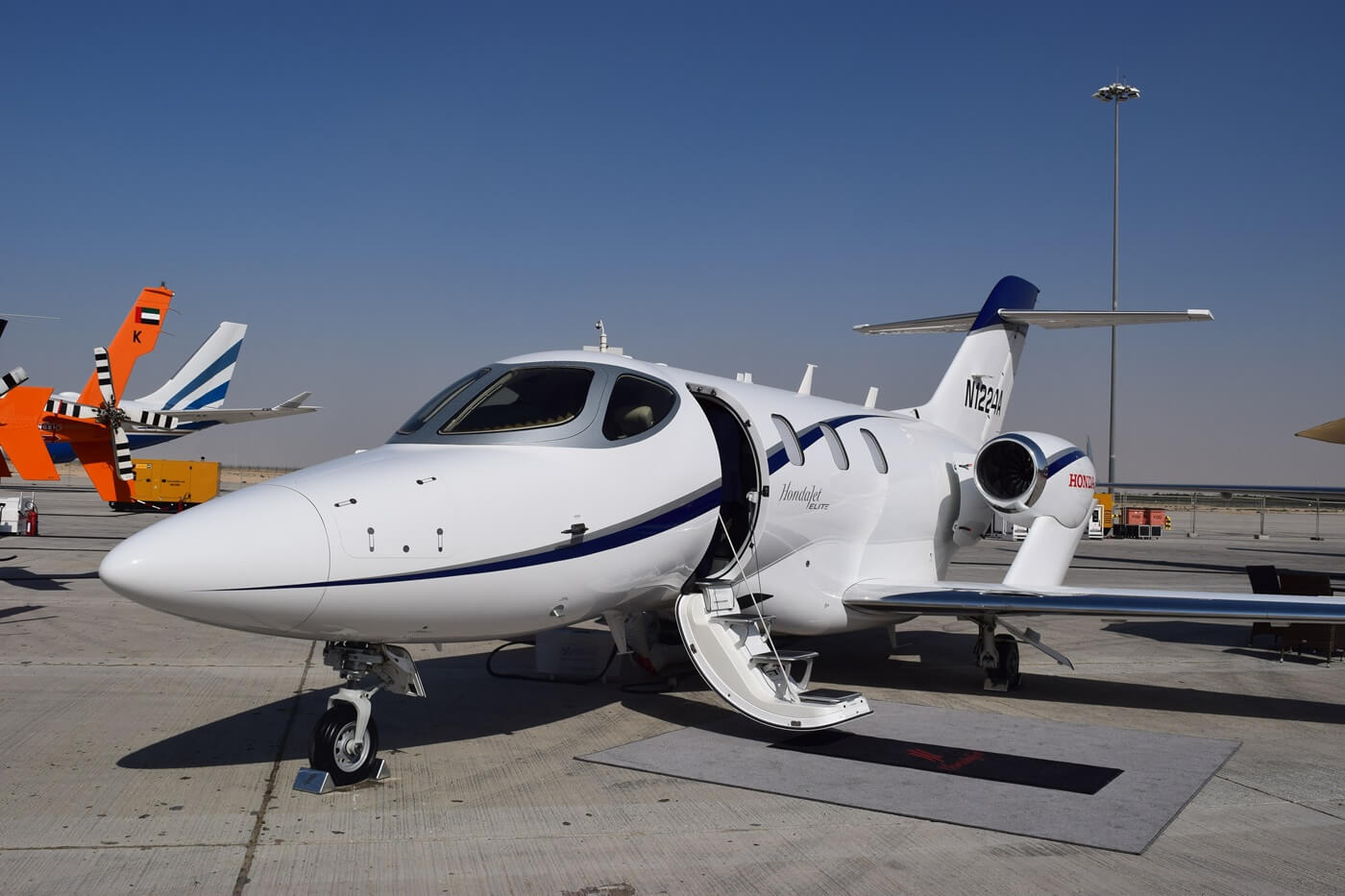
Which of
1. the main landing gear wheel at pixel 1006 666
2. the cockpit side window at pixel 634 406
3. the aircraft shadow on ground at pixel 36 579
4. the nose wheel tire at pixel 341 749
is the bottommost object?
the aircraft shadow on ground at pixel 36 579

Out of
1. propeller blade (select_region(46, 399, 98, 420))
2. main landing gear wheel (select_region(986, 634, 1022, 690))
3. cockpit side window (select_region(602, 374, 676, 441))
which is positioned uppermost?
propeller blade (select_region(46, 399, 98, 420))

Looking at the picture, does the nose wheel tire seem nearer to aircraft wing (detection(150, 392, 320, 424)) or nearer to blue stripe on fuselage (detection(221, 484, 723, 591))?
blue stripe on fuselage (detection(221, 484, 723, 591))

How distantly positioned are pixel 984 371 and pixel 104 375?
17.8 metres

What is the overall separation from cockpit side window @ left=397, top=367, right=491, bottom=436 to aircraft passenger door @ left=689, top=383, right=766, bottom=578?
1825 millimetres

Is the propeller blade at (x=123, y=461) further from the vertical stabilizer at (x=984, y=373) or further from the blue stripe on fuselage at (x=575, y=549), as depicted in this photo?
the blue stripe on fuselage at (x=575, y=549)

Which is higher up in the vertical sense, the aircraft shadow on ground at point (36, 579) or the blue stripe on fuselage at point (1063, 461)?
the blue stripe on fuselage at point (1063, 461)

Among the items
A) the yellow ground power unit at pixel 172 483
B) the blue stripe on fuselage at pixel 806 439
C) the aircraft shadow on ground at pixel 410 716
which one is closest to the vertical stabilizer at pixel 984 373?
the blue stripe on fuselage at pixel 806 439

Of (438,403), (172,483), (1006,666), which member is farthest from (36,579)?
(172,483)

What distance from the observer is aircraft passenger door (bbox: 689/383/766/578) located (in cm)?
855

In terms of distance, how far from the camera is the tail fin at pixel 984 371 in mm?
13375

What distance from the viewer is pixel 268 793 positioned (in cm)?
611

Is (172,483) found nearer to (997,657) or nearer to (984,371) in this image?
(984,371)

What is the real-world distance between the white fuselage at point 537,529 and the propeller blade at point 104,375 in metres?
17.4

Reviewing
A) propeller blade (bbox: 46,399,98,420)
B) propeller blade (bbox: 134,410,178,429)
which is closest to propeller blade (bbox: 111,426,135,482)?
propeller blade (bbox: 46,399,98,420)
